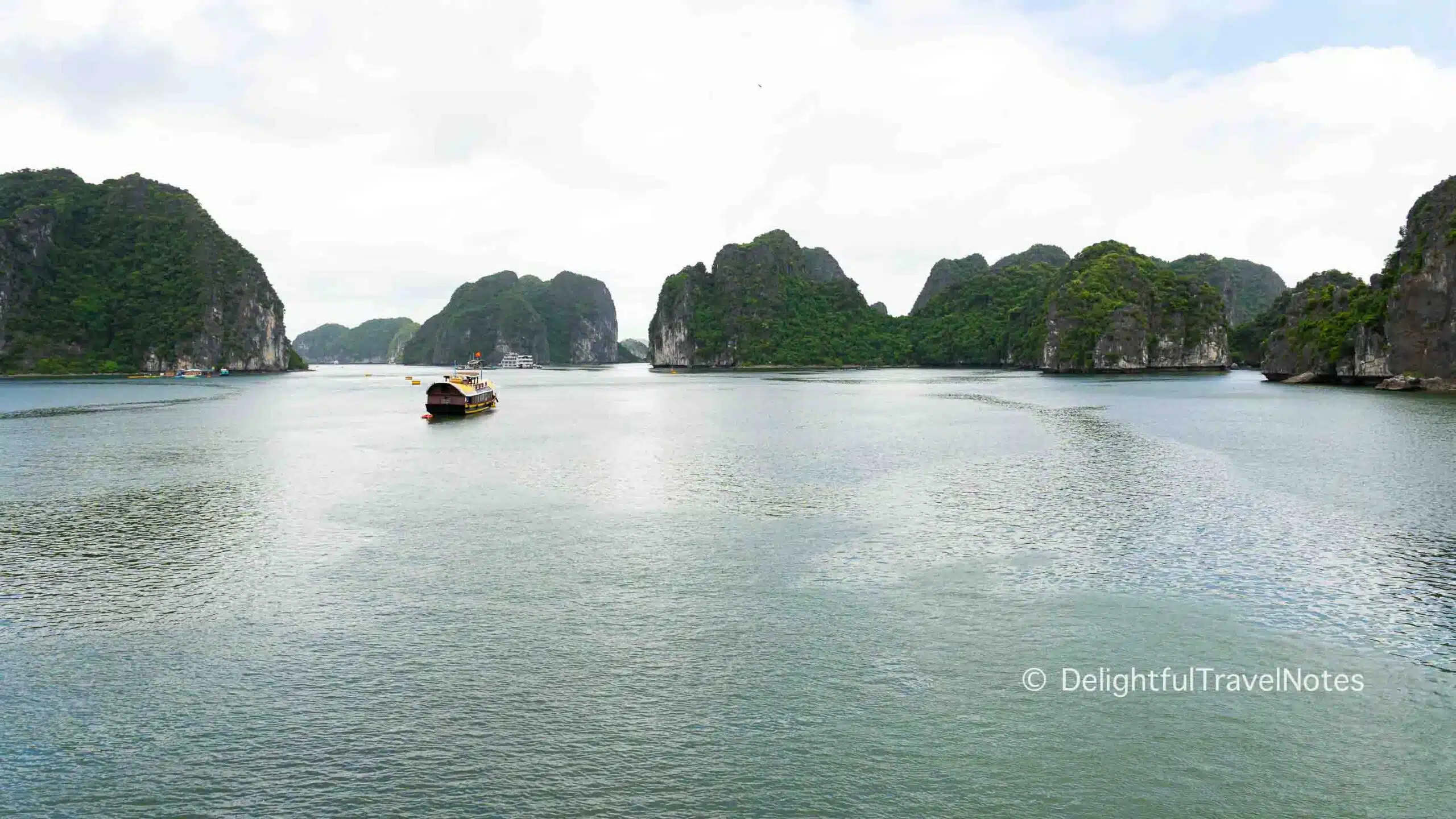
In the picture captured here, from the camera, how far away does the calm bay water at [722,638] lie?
11688 millimetres

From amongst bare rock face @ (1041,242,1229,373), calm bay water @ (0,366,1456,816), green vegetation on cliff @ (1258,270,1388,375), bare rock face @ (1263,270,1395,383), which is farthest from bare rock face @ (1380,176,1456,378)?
bare rock face @ (1041,242,1229,373)

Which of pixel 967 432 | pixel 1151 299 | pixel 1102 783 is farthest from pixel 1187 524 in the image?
pixel 1151 299

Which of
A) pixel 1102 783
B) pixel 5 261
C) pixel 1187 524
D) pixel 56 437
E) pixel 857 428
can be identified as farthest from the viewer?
pixel 5 261

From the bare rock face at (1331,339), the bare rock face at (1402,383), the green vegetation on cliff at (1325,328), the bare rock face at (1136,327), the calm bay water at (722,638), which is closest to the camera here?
the calm bay water at (722,638)

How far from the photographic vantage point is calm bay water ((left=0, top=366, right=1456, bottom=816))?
1169 cm

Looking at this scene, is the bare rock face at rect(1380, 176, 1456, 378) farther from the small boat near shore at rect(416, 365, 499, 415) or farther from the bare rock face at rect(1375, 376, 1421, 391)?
the small boat near shore at rect(416, 365, 499, 415)

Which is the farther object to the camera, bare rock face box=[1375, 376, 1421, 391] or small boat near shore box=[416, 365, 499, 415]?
bare rock face box=[1375, 376, 1421, 391]

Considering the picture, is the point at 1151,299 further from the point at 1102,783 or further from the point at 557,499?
the point at 1102,783

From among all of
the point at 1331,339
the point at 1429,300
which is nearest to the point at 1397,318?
the point at 1429,300

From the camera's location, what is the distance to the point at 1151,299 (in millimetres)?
199375

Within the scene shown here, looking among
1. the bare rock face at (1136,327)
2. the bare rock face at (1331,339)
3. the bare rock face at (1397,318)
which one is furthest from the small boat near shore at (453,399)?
the bare rock face at (1136,327)

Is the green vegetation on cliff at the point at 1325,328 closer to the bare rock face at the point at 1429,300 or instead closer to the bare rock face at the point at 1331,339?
the bare rock face at the point at 1331,339

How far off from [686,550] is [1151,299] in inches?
8105

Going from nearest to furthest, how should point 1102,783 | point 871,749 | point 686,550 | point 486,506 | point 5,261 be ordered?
point 1102,783, point 871,749, point 686,550, point 486,506, point 5,261
